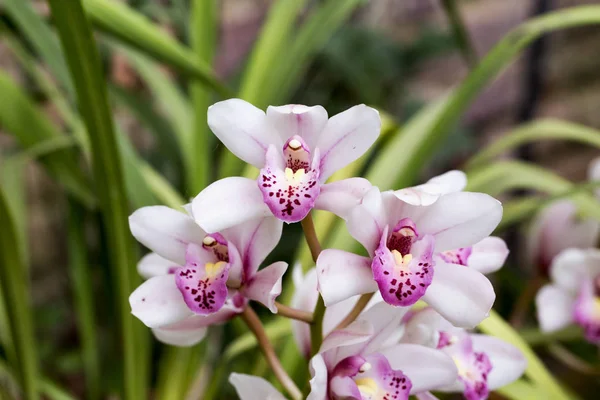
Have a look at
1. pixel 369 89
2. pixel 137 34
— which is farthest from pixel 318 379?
pixel 369 89

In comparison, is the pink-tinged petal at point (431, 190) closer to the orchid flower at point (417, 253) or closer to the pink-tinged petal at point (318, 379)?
the orchid flower at point (417, 253)

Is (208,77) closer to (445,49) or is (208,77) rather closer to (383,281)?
(383,281)

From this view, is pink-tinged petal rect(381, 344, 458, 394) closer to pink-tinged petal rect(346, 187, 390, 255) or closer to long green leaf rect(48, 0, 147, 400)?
pink-tinged petal rect(346, 187, 390, 255)

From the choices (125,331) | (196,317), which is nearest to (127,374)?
(125,331)

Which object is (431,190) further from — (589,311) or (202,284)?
(589,311)

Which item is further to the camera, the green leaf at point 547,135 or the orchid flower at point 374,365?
the green leaf at point 547,135

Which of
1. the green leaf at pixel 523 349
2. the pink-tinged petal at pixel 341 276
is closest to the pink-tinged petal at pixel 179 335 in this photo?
the pink-tinged petal at pixel 341 276

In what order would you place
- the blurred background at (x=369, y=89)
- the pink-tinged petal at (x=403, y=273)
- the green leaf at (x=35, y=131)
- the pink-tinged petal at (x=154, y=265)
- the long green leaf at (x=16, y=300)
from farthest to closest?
the blurred background at (x=369, y=89) < the green leaf at (x=35, y=131) < the long green leaf at (x=16, y=300) < the pink-tinged petal at (x=154, y=265) < the pink-tinged petal at (x=403, y=273)
